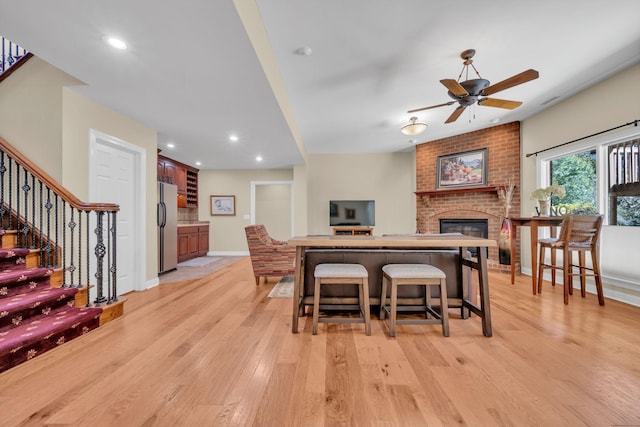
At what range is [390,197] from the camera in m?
6.71

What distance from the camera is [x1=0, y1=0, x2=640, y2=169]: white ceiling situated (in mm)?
1709

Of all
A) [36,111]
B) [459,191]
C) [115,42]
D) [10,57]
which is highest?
[10,57]

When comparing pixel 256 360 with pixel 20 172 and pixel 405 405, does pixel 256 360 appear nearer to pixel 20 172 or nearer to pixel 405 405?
pixel 405 405

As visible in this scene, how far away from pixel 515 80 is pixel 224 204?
6.38 meters

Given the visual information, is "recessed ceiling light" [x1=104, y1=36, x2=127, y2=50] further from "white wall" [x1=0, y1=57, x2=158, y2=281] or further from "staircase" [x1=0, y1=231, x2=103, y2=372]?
"staircase" [x1=0, y1=231, x2=103, y2=372]

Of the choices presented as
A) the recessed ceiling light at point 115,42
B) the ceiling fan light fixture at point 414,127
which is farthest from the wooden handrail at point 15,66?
the ceiling fan light fixture at point 414,127

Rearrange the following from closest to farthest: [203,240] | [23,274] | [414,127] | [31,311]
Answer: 1. [31,311]
2. [23,274]
3. [414,127]
4. [203,240]

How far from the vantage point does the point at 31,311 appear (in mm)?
2109

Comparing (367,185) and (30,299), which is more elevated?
(367,185)

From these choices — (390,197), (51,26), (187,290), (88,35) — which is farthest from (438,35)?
(390,197)

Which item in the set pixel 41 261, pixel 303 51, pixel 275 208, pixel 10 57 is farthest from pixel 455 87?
pixel 275 208

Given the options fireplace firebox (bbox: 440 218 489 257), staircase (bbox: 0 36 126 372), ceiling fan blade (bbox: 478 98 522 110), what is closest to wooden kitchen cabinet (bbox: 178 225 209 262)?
staircase (bbox: 0 36 126 372)

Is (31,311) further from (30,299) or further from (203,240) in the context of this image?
(203,240)

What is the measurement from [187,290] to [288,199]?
200 inches
